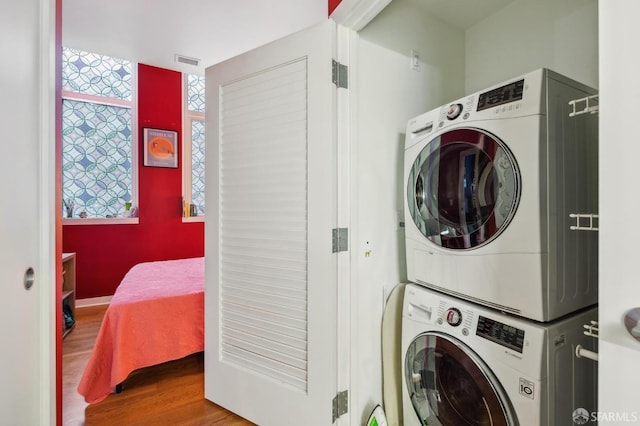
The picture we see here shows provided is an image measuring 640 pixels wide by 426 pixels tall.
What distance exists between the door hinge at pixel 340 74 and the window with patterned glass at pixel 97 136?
134 inches

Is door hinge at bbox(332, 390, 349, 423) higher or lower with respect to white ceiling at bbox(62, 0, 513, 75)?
lower

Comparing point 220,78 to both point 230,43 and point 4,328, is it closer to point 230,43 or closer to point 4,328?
point 4,328

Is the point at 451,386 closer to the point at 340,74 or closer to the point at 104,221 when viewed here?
the point at 340,74

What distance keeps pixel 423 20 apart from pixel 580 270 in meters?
1.59

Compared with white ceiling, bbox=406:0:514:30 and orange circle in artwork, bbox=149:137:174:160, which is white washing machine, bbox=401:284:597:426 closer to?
white ceiling, bbox=406:0:514:30

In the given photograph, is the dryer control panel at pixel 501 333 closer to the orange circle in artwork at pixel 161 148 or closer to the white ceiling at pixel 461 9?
the white ceiling at pixel 461 9

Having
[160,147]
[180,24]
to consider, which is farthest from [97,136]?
[180,24]

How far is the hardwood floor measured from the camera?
1709 millimetres

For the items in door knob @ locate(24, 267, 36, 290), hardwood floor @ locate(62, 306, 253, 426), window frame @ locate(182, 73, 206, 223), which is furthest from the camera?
window frame @ locate(182, 73, 206, 223)

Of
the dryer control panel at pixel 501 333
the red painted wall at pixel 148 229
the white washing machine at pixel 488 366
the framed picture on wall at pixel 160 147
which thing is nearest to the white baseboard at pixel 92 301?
the red painted wall at pixel 148 229

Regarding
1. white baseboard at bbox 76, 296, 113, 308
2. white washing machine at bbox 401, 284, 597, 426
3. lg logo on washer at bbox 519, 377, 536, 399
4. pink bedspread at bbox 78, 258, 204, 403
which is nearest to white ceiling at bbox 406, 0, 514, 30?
white washing machine at bbox 401, 284, 597, 426

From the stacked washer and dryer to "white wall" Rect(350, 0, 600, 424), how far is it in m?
0.26

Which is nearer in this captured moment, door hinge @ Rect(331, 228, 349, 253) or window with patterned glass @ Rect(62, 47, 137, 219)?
door hinge @ Rect(331, 228, 349, 253)

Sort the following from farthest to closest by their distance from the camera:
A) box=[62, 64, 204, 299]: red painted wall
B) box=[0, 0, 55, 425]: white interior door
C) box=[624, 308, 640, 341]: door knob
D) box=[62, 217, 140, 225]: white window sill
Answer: box=[62, 64, 204, 299]: red painted wall < box=[62, 217, 140, 225]: white window sill < box=[0, 0, 55, 425]: white interior door < box=[624, 308, 640, 341]: door knob
